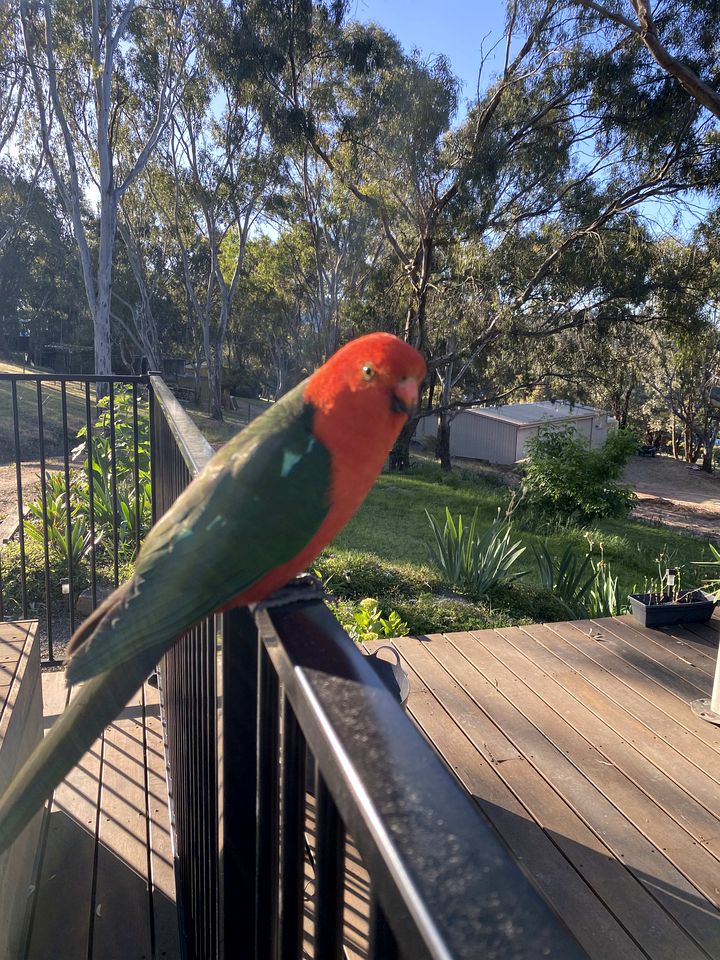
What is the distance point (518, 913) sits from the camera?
1.34ft

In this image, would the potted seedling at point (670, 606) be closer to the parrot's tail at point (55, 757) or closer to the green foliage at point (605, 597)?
the green foliage at point (605, 597)

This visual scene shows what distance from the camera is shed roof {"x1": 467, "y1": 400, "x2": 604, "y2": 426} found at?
2906 centimetres

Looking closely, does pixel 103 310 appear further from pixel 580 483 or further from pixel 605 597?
pixel 605 597

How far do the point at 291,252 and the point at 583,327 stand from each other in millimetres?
11694

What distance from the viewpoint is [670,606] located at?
446cm

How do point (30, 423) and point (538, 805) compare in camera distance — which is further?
point (30, 423)

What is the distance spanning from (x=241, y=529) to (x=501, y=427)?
28693mm

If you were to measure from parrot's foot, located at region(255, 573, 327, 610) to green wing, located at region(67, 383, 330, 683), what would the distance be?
5cm

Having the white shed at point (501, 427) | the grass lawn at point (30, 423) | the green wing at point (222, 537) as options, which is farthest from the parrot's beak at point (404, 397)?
the white shed at point (501, 427)

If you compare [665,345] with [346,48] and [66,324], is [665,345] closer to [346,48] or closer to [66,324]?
[346,48]

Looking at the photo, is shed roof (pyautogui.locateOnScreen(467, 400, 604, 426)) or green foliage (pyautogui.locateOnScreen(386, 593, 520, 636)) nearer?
green foliage (pyautogui.locateOnScreen(386, 593, 520, 636))

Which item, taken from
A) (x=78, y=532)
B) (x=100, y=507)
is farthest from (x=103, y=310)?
(x=78, y=532)

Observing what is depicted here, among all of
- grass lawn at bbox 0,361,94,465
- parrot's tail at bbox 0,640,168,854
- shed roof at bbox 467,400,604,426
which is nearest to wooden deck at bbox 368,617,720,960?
parrot's tail at bbox 0,640,168,854

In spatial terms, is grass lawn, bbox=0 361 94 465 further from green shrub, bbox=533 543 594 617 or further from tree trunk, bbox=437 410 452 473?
tree trunk, bbox=437 410 452 473
